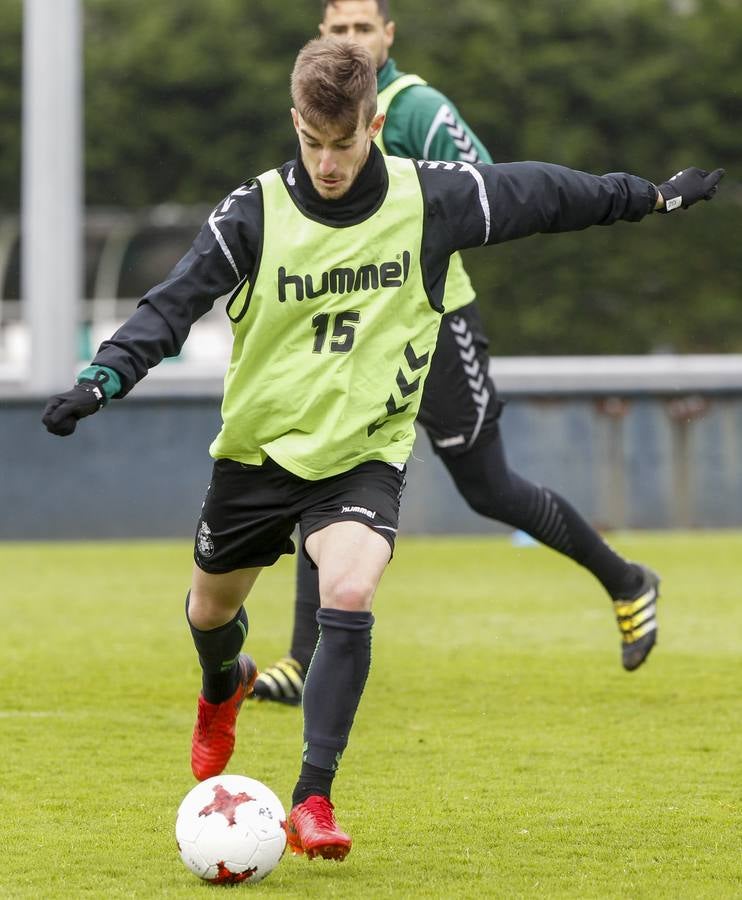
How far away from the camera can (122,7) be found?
1411cm

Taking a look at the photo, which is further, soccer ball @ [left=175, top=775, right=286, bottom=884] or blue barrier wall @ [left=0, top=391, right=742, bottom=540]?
blue barrier wall @ [left=0, top=391, right=742, bottom=540]

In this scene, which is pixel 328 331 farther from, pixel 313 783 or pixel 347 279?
pixel 313 783

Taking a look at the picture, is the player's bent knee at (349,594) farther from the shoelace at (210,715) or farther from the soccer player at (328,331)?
the shoelace at (210,715)

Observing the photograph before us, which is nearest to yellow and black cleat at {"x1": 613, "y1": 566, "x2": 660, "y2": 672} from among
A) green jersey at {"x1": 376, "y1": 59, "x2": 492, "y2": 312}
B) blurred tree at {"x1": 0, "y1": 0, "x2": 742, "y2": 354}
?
green jersey at {"x1": 376, "y1": 59, "x2": 492, "y2": 312}

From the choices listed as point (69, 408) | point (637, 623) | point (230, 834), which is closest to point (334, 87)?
point (69, 408)

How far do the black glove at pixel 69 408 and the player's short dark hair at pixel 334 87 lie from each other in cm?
80

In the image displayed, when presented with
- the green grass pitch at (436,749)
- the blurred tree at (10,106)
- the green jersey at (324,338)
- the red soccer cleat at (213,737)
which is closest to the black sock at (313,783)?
the green grass pitch at (436,749)

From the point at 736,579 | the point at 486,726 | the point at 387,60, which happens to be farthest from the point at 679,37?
the point at 486,726

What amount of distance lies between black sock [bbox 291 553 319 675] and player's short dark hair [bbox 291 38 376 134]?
2.16 m

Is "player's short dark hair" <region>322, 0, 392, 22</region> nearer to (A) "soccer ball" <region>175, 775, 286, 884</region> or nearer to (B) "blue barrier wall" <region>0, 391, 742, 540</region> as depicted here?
(A) "soccer ball" <region>175, 775, 286, 884</region>

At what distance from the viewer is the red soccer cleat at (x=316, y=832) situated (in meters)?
3.48

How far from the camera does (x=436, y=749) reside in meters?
5.02

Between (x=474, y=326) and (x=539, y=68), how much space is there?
8.93m

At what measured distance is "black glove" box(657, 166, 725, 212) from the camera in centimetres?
432
